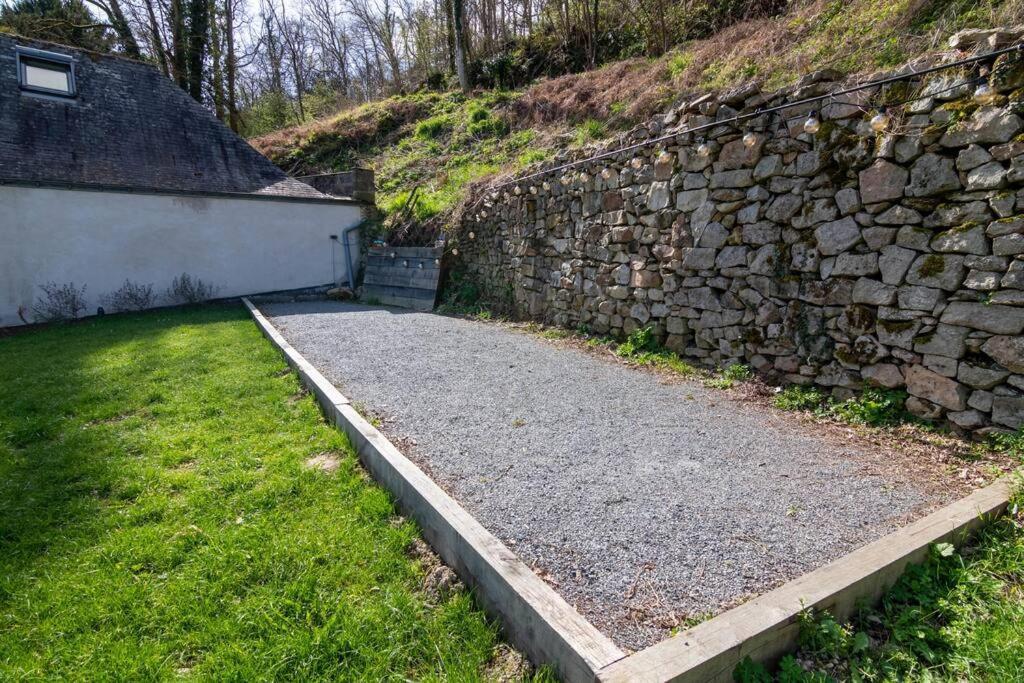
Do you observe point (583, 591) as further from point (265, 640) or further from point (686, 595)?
point (265, 640)

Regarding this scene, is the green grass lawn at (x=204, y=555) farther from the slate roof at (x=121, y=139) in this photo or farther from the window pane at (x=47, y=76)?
the window pane at (x=47, y=76)

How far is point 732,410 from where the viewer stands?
13.9 feet

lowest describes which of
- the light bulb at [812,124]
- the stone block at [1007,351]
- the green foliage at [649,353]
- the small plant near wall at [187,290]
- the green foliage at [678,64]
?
the green foliage at [649,353]

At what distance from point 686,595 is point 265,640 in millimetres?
1752

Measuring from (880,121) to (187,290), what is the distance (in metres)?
13.7

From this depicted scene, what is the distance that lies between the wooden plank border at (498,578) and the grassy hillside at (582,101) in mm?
6848

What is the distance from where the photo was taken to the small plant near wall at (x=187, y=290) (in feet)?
39.5

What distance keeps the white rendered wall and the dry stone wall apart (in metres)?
9.94

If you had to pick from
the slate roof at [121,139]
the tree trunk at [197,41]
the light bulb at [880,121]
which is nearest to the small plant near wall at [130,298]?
the slate roof at [121,139]

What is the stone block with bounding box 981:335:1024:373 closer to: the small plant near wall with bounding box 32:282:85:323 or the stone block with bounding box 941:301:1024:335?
the stone block with bounding box 941:301:1024:335

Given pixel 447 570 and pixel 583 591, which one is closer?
pixel 583 591

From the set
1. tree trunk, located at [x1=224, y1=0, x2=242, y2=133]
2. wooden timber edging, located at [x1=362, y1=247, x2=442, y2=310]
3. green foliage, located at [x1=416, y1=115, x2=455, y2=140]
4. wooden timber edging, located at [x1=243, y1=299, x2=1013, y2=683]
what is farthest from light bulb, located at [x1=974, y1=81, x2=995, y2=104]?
tree trunk, located at [x1=224, y1=0, x2=242, y2=133]

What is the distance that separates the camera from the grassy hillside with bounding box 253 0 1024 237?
6.60m

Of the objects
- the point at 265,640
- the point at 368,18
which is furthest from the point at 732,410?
the point at 368,18
